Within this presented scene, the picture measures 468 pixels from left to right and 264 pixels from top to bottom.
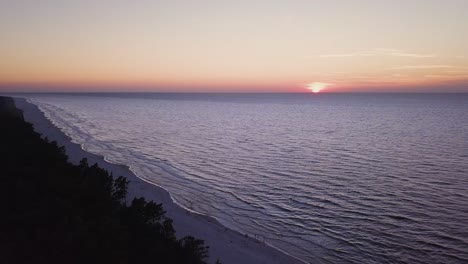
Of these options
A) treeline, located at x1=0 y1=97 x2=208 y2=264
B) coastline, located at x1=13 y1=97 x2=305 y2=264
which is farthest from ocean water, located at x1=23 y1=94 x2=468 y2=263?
treeline, located at x1=0 y1=97 x2=208 y2=264

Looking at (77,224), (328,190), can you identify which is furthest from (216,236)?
(328,190)

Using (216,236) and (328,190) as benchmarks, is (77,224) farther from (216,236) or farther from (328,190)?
(328,190)

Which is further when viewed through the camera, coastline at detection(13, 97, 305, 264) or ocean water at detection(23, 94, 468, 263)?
ocean water at detection(23, 94, 468, 263)

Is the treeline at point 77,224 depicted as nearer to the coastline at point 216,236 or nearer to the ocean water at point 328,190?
the coastline at point 216,236

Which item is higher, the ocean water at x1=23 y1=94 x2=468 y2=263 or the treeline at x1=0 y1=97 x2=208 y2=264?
the treeline at x1=0 y1=97 x2=208 y2=264

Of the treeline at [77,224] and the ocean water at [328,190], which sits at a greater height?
the treeline at [77,224]

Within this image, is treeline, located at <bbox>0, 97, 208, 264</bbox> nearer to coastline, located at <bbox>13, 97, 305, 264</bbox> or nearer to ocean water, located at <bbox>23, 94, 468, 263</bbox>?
coastline, located at <bbox>13, 97, 305, 264</bbox>

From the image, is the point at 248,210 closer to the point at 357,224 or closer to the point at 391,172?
the point at 357,224

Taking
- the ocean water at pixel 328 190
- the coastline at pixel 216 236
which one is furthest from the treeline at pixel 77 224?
the ocean water at pixel 328 190
